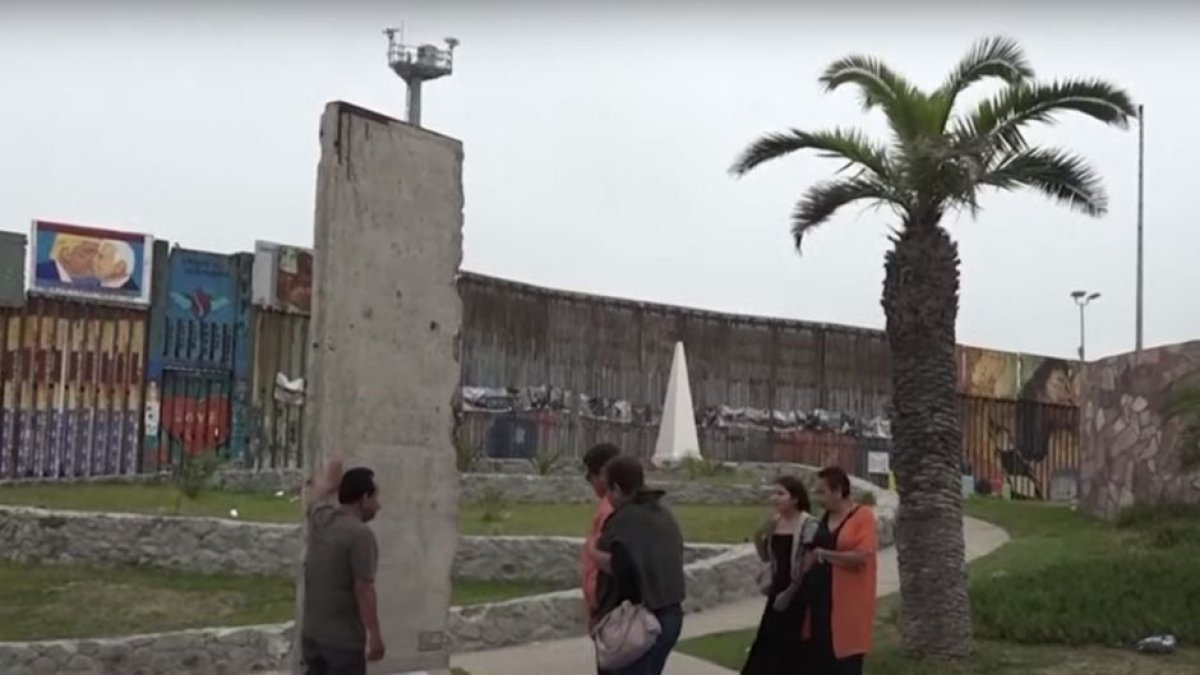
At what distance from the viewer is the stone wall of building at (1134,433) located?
65.4 feet

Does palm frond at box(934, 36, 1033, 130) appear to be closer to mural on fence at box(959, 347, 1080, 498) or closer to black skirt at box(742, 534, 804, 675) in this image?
black skirt at box(742, 534, 804, 675)

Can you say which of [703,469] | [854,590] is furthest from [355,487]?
[703,469]

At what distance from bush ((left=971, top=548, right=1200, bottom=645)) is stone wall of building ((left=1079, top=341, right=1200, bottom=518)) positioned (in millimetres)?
5625

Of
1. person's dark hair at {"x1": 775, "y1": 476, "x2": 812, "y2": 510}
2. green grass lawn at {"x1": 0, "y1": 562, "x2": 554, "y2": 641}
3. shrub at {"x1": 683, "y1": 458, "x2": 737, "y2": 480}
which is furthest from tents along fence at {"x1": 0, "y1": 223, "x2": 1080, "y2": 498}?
person's dark hair at {"x1": 775, "y1": 476, "x2": 812, "y2": 510}

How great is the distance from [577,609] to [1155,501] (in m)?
10.1

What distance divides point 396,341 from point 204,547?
8763mm

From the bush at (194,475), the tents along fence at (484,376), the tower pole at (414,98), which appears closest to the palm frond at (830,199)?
the bush at (194,475)

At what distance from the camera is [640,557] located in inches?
273

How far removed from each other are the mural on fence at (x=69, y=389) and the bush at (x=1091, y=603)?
15.6 m

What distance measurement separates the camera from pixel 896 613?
511 inches

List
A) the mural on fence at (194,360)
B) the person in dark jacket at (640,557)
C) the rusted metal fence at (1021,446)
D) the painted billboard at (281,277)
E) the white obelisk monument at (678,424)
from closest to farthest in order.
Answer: the person in dark jacket at (640,557), the mural on fence at (194,360), the painted billboard at (281,277), the white obelisk monument at (678,424), the rusted metal fence at (1021,446)

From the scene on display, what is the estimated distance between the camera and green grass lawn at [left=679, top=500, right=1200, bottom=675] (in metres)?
11.2

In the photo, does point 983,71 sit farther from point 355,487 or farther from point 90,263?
point 90,263

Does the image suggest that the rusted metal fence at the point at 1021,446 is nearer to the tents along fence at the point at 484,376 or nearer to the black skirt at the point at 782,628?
the tents along fence at the point at 484,376
